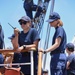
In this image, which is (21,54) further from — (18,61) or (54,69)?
(54,69)

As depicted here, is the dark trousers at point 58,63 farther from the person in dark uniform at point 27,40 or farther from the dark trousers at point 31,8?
the dark trousers at point 31,8

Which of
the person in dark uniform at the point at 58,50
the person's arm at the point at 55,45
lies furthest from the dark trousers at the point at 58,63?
the person's arm at the point at 55,45

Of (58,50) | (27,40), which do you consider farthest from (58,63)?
(27,40)

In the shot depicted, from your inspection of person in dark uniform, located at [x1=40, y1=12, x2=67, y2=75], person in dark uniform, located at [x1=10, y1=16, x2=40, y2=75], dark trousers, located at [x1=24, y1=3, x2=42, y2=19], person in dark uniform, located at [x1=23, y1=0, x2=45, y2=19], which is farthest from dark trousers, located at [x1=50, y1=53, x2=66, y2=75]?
person in dark uniform, located at [x1=23, y1=0, x2=45, y2=19]

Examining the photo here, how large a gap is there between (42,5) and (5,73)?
649 centimetres

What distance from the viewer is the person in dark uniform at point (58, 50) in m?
5.83

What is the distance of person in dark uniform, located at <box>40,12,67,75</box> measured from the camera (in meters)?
5.83

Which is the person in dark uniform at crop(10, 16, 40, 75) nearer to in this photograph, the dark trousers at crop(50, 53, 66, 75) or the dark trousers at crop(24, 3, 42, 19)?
the dark trousers at crop(50, 53, 66, 75)

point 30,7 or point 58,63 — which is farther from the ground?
point 30,7

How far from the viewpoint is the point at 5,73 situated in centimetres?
499

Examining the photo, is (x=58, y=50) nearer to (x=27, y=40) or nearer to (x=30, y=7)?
(x=27, y=40)

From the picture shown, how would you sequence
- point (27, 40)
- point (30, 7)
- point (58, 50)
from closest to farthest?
point (27, 40) < point (58, 50) < point (30, 7)

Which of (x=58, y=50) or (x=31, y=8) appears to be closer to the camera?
(x=58, y=50)

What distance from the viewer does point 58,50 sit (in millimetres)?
5883
